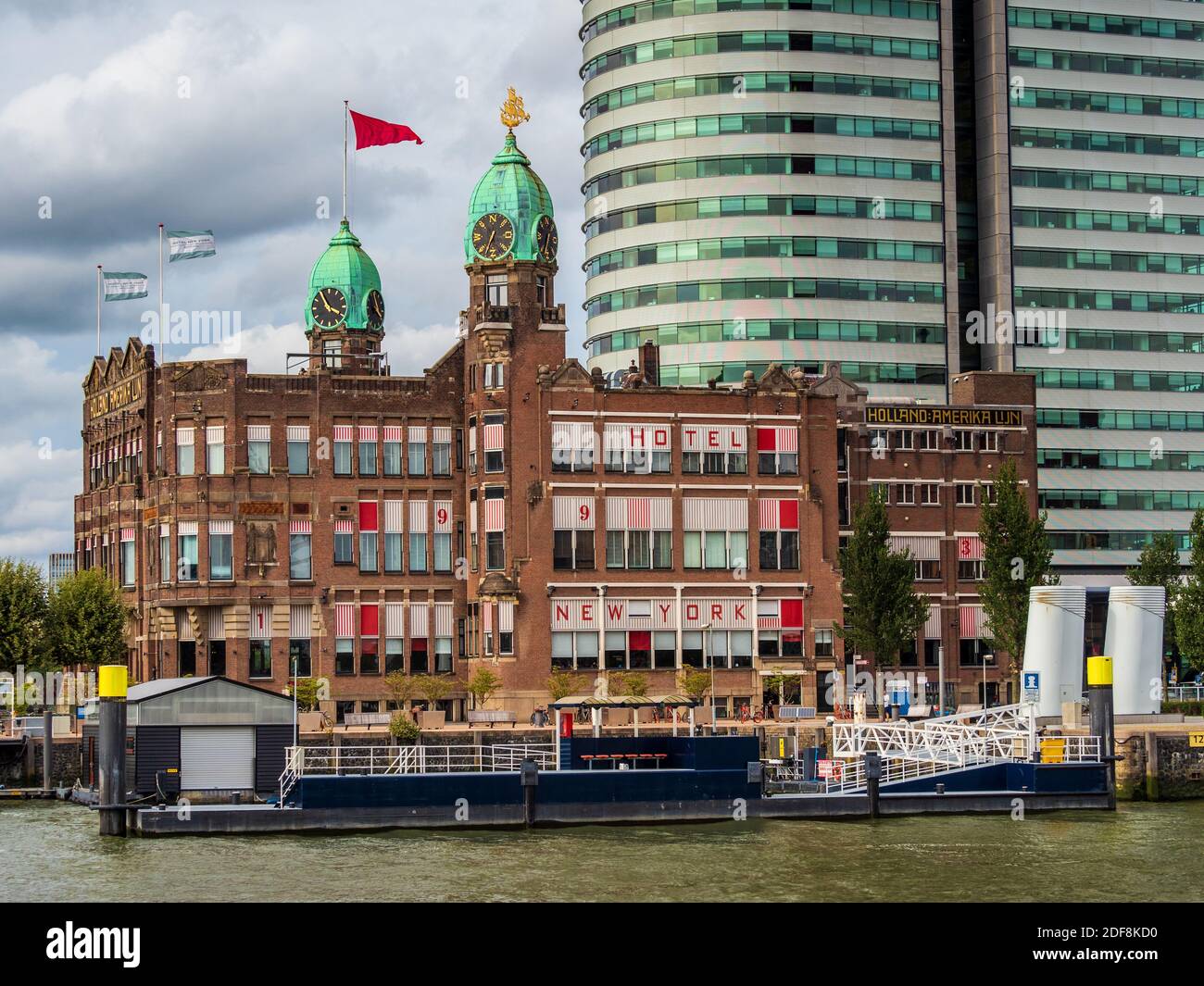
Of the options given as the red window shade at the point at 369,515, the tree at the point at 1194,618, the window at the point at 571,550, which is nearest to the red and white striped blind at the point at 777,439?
the window at the point at 571,550

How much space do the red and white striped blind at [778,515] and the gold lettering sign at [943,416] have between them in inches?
592

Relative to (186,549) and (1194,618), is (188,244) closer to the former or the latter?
(186,549)

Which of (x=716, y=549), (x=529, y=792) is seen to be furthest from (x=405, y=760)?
(x=716, y=549)

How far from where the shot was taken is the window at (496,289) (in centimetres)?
12425

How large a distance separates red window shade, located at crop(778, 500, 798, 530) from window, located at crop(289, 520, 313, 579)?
30.6 meters

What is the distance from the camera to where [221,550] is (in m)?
122

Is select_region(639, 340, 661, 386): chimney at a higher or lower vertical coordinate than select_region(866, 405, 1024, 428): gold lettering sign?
higher

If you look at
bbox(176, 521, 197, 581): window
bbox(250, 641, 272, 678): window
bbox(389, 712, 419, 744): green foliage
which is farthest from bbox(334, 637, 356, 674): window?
bbox(389, 712, 419, 744): green foliage

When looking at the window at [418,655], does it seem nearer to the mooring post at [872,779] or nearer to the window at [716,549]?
the window at [716,549]

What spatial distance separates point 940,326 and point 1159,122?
30893mm

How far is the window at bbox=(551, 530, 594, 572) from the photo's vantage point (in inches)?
4835

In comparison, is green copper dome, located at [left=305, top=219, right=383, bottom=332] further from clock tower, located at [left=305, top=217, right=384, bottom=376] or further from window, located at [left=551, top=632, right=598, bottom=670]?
window, located at [left=551, top=632, right=598, bottom=670]

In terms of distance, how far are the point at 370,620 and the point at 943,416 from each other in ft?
148

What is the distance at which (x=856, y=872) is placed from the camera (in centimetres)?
6312
